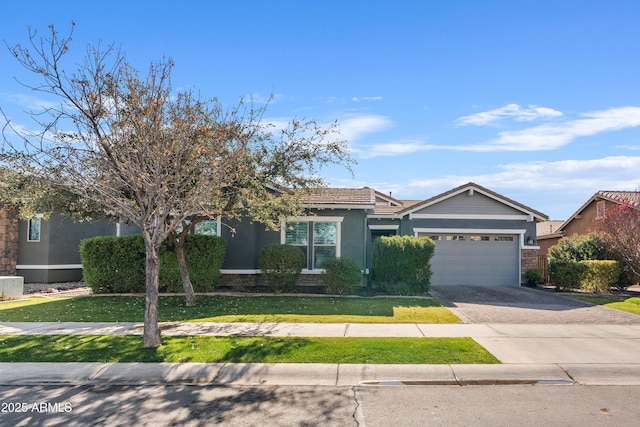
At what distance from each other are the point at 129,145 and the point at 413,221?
13.8 m

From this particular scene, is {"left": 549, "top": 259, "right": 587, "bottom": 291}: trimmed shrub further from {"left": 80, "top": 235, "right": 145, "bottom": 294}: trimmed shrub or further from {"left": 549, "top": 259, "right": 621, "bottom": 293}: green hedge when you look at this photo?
{"left": 80, "top": 235, "right": 145, "bottom": 294}: trimmed shrub

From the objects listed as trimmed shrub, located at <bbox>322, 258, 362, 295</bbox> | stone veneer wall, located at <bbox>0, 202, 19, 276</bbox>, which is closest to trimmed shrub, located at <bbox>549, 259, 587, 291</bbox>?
trimmed shrub, located at <bbox>322, 258, 362, 295</bbox>

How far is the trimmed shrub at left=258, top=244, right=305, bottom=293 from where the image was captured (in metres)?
15.7

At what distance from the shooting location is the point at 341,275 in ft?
50.6

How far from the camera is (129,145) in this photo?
9.03 m

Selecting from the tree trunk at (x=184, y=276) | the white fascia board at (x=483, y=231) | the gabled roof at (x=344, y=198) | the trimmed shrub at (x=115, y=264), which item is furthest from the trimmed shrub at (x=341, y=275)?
the trimmed shrub at (x=115, y=264)

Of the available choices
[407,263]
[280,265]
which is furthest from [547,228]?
[280,265]

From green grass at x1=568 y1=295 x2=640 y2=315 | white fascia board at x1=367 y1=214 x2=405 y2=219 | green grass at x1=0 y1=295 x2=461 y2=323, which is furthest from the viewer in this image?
white fascia board at x1=367 y1=214 x2=405 y2=219

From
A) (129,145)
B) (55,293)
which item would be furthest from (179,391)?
(55,293)

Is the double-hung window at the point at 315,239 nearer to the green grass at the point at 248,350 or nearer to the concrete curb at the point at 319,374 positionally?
the green grass at the point at 248,350

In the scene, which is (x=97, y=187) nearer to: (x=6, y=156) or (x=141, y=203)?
(x=141, y=203)

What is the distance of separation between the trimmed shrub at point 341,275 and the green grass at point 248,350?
6.39 metres

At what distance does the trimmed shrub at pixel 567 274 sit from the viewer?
17500mm

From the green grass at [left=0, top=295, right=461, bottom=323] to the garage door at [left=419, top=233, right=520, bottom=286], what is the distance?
19.6 ft
